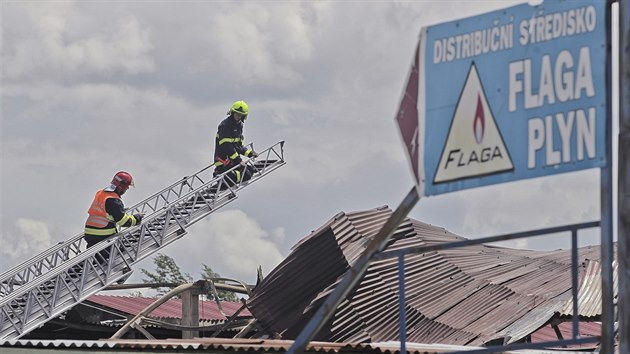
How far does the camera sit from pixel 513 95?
8.11 metres

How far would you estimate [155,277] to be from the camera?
4953 centimetres

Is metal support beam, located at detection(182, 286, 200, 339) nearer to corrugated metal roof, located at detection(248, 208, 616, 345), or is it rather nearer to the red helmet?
the red helmet

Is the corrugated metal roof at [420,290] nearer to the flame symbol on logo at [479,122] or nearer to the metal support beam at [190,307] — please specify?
the metal support beam at [190,307]

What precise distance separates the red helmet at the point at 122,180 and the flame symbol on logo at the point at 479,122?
48.7 ft

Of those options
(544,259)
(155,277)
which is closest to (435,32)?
(544,259)

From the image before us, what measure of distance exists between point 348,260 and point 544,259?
10.8ft

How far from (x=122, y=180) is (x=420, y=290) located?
27.2 ft

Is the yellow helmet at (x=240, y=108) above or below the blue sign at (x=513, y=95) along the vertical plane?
above

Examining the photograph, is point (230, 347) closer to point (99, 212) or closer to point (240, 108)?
point (99, 212)

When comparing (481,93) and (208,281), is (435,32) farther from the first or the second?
(208,281)

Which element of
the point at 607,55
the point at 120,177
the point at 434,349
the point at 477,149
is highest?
the point at 120,177

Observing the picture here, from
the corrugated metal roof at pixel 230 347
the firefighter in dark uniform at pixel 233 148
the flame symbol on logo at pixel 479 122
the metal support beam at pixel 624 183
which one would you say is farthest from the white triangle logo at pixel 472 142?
the firefighter in dark uniform at pixel 233 148

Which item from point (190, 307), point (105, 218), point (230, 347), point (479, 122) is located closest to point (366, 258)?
point (479, 122)

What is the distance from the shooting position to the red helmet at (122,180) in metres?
22.3
